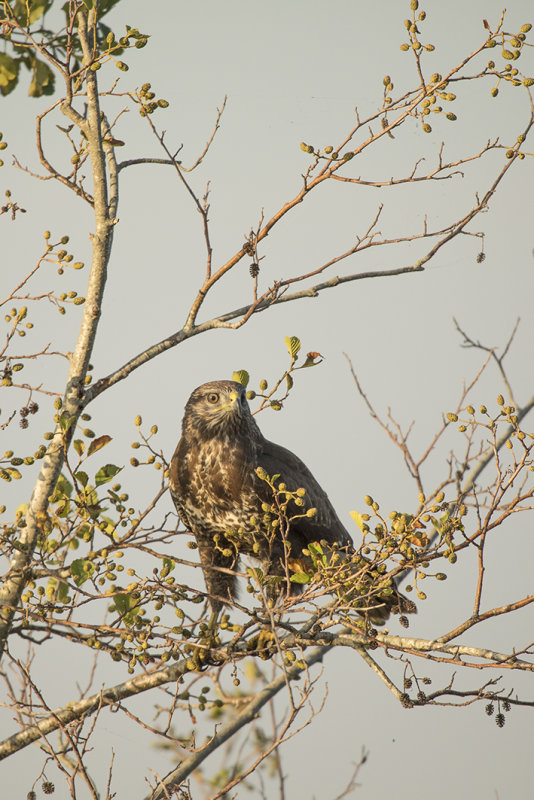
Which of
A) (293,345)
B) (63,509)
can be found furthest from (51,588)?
(293,345)

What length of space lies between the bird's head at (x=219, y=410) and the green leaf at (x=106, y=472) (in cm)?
125

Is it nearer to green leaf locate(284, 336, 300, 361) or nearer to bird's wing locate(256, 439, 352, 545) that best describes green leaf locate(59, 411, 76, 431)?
green leaf locate(284, 336, 300, 361)

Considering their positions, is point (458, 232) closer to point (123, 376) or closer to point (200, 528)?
point (123, 376)

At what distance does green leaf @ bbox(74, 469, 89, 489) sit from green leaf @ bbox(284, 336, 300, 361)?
1111 millimetres

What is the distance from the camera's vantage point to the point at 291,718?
3.31m

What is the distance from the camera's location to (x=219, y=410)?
209 inches

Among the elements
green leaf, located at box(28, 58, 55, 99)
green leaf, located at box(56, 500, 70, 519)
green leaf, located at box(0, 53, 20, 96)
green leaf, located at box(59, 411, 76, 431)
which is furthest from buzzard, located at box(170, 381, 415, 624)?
green leaf, located at box(0, 53, 20, 96)

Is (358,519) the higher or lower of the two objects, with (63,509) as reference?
lower

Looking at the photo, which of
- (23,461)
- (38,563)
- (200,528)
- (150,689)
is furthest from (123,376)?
(150,689)

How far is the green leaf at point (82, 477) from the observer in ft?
12.6

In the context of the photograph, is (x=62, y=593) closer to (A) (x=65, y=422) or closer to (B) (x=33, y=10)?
(A) (x=65, y=422)

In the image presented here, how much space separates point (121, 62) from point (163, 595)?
2503 mm

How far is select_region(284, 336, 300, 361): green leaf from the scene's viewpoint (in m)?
3.95

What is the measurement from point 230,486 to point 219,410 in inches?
20.2
